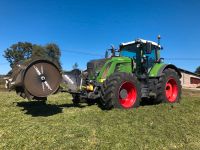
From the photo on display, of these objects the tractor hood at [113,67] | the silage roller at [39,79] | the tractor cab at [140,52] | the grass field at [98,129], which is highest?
the tractor cab at [140,52]

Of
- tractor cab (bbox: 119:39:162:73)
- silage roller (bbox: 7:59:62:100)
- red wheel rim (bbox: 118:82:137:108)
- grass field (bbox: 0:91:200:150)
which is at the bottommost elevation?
grass field (bbox: 0:91:200:150)

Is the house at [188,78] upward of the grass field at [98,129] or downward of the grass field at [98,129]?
upward

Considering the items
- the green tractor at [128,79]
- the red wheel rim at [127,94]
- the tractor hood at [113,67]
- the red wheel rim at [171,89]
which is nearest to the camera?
the green tractor at [128,79]

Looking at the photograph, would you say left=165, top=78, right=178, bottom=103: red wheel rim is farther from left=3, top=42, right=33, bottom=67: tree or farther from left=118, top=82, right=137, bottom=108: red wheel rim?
left=3, top=42, right=33, bottom=67: tree

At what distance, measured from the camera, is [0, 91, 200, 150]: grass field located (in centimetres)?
530

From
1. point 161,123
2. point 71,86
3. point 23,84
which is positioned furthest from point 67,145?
point 71,86

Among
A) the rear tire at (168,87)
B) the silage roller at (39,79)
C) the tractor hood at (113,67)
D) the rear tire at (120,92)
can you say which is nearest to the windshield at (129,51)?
the tractor hood at (113,67)

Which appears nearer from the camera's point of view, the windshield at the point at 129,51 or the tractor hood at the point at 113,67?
the tractor hood at the point at 113,67

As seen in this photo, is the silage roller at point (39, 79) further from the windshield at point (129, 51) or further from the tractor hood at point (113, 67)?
the windshield at point (129, 51)

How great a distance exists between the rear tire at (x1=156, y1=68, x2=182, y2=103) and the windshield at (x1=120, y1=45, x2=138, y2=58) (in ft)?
4.81

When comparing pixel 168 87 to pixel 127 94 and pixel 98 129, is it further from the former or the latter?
pixel 98 129

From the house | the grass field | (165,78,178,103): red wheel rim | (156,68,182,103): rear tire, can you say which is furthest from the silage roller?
the house

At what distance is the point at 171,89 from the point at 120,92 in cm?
364

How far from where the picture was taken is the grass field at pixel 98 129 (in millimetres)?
5297
